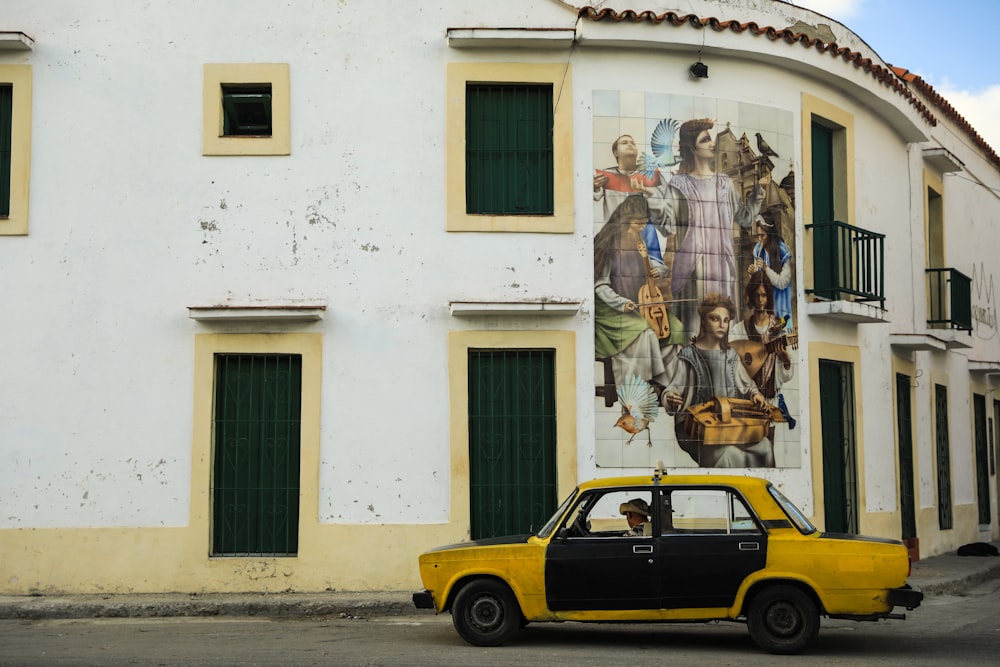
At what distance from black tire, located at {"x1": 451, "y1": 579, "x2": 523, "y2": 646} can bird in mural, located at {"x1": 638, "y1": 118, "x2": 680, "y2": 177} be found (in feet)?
19.7

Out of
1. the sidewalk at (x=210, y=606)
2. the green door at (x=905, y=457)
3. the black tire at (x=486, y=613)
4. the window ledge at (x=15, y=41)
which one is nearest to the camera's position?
the black tire at (x=486, y=613)

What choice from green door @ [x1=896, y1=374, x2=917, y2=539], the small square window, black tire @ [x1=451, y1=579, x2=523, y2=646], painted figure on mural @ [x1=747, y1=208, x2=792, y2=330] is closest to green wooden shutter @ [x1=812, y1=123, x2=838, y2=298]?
painted figure on mural @ [x1=747, y1=208, x2=792, y2=330]

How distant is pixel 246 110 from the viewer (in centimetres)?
1470

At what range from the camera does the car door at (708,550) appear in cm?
1011

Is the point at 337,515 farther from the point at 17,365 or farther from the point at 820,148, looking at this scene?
the point at 820,148

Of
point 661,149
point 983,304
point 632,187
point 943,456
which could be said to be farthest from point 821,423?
point 983,304

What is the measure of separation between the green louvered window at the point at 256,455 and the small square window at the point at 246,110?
2.61m

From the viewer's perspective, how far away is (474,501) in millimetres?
14133

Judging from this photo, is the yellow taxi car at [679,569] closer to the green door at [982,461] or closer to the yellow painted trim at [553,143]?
the yellow painted trim at [553,143]

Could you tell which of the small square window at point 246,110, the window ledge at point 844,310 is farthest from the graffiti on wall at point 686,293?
the small square window at point 246,110

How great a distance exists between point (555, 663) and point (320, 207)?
21.9ft

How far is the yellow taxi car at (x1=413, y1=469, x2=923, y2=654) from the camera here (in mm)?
9922

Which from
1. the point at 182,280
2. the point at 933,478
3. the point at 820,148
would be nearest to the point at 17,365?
the point at 182,280

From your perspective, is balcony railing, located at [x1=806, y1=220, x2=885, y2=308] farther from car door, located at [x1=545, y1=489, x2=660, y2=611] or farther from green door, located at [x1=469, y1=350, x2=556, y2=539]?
car door, located at [x1=545, y1=489, x2=660, y2=611]
